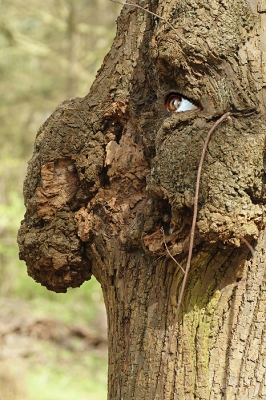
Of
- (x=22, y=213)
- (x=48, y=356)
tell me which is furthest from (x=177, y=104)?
(x=48, y=356)

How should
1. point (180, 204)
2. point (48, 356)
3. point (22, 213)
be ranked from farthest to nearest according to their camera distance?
point (48, 356)
point (22, 213)
point (180, 204)

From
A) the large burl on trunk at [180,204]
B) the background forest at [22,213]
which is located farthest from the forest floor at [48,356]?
the large burl on trunk at [180,204]

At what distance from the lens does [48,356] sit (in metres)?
7.57

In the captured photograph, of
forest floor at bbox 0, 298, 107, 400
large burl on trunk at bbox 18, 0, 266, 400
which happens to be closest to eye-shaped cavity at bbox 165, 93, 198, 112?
large burl on trunk at bbox 18, 0, 266, 400

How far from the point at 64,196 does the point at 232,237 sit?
0.76 metres

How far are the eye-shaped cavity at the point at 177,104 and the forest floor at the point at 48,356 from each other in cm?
456

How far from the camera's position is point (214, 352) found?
1.61 metres

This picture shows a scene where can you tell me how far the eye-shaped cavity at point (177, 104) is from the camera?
1628 millimetres

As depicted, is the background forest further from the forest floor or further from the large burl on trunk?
the large burl on trunk

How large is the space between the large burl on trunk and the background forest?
415 centimetres

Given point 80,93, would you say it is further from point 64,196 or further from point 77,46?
point 64,196

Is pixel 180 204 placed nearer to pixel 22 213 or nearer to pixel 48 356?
pixel 22 213

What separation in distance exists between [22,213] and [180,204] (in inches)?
219

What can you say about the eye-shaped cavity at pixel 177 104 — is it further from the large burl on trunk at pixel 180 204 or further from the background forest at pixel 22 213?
the background forest at pixel 22 213
